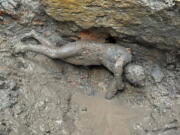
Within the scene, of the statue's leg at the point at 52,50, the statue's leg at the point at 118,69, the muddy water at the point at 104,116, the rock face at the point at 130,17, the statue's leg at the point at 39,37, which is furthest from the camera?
the statue's leg at the point at 39,37

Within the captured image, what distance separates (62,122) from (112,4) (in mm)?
1300

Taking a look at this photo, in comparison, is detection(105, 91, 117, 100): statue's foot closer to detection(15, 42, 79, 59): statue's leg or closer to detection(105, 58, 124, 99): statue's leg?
detection(105, 58, 124, 99): statue's leg

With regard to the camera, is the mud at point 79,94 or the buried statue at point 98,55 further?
the buried statue at point 98,55

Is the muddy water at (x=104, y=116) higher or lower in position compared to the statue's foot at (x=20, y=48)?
lower

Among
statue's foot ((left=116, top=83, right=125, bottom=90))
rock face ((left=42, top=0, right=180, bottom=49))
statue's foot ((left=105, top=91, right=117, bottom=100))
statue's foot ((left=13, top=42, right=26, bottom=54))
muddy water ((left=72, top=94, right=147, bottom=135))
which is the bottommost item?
muddy water ((left=72, top=94, right=147, bottom=135))

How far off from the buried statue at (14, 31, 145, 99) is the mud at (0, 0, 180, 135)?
100 mm

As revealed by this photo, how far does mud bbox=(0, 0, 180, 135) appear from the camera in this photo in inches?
146

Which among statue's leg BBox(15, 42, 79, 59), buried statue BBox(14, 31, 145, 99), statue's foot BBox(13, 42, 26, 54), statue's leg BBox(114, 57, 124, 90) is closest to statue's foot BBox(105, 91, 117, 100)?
buried statue BBox(14, 31, 145, 99)

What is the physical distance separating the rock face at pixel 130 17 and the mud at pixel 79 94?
241mm

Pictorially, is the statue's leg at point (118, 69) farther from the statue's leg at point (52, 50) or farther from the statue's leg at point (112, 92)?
the statue's leg at point (52, 50)

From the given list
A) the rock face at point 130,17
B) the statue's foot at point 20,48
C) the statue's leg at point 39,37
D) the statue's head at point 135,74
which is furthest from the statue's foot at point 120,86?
the statue's foot at point 20,48

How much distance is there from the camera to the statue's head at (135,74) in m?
3.96

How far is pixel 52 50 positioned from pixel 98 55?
52 centimetres

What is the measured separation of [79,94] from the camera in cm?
413
